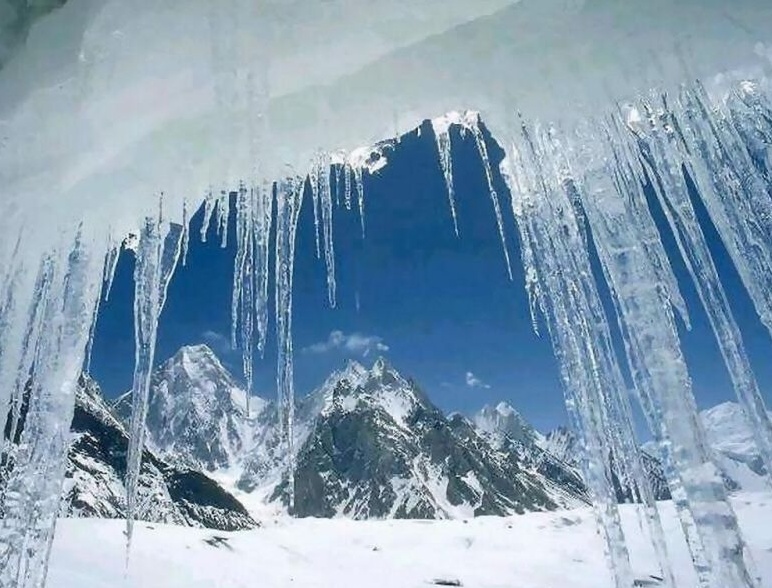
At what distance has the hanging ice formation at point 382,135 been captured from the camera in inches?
200

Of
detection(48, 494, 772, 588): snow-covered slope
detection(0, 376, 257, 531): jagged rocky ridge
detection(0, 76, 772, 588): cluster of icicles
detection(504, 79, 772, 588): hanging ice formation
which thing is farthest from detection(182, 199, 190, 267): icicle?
detection(0, 376, 257, 531): jagged rocky ridge

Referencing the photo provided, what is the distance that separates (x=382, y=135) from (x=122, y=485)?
593 feet

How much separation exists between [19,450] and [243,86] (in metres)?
4.88

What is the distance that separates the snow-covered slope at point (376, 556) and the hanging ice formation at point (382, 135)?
41.8ft

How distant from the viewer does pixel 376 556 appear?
40.1 metres

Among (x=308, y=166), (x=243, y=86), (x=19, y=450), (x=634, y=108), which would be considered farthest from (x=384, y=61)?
(x=19, y=450)

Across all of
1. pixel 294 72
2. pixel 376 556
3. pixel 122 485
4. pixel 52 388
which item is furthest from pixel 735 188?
pixel 122 485

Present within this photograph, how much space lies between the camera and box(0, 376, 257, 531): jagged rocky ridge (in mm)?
147125

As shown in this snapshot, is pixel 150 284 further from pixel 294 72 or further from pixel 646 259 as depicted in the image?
pixel 646 259

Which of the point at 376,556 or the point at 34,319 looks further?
the point at 376,556

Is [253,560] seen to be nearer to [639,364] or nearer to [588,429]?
[588,429]

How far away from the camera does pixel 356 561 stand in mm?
37281

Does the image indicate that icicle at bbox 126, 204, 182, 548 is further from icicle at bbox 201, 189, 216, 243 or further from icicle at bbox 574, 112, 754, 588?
icicle at bbox 574, 112, 754, 588

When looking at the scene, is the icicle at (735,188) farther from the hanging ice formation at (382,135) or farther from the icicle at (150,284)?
the icicle at (150,284)
